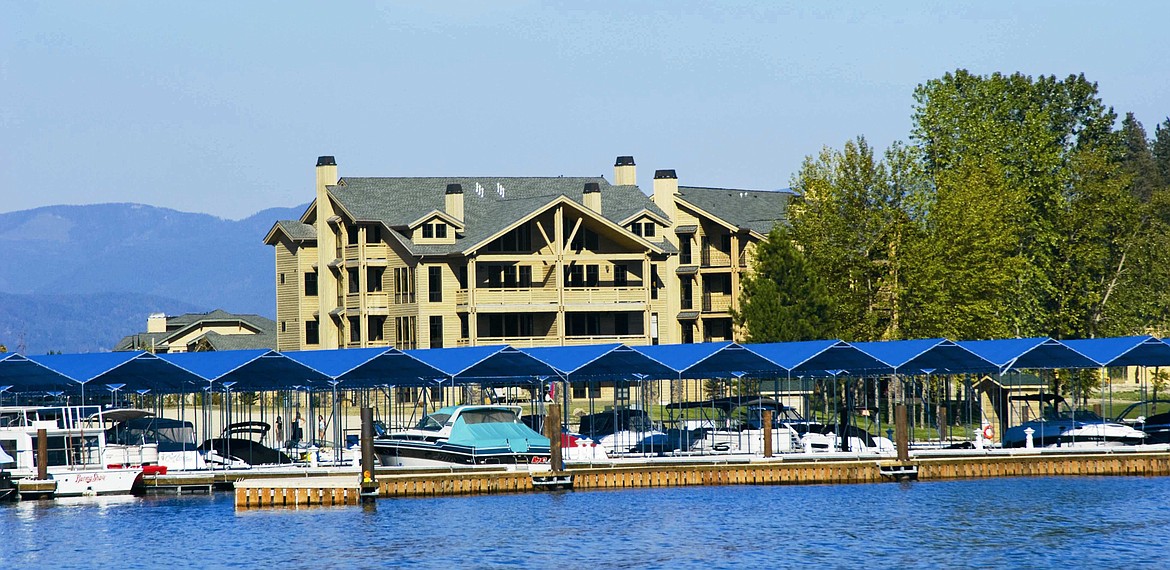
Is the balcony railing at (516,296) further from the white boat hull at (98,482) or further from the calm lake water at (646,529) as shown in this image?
the white boat hull at (98,482)

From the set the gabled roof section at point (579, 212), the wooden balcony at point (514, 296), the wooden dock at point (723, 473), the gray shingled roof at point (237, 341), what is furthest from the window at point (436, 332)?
the gray shingled roof at point (237, 341)

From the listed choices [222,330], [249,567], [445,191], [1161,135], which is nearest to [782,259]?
[445,191]

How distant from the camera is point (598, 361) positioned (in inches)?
2270

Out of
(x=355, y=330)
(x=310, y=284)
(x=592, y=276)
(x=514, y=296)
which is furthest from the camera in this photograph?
(x=310, y=284)

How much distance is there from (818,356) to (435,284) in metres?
A: 35.9

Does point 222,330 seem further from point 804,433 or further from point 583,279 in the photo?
point 804,433

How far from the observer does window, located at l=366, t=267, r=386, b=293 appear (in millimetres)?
93438

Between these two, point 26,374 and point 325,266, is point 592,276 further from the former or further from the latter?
point 26,374

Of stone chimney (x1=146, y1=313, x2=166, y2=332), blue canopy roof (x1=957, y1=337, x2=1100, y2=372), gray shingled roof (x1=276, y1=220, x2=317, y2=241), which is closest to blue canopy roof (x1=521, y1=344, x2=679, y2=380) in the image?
blue canopy roof (x1=957, y1=337, x2=1100, y2=372)

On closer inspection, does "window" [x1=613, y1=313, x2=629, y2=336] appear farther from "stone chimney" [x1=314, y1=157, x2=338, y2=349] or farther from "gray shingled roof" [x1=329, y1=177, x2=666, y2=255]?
"stone chimney" [x1=314, y1=157, x2=338, y2=349]

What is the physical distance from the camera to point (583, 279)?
92.6 metres

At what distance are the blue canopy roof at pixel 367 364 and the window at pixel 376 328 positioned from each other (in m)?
34.4

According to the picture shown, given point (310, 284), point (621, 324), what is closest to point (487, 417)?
point (621, 324)

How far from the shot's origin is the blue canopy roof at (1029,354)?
57.8 meters
